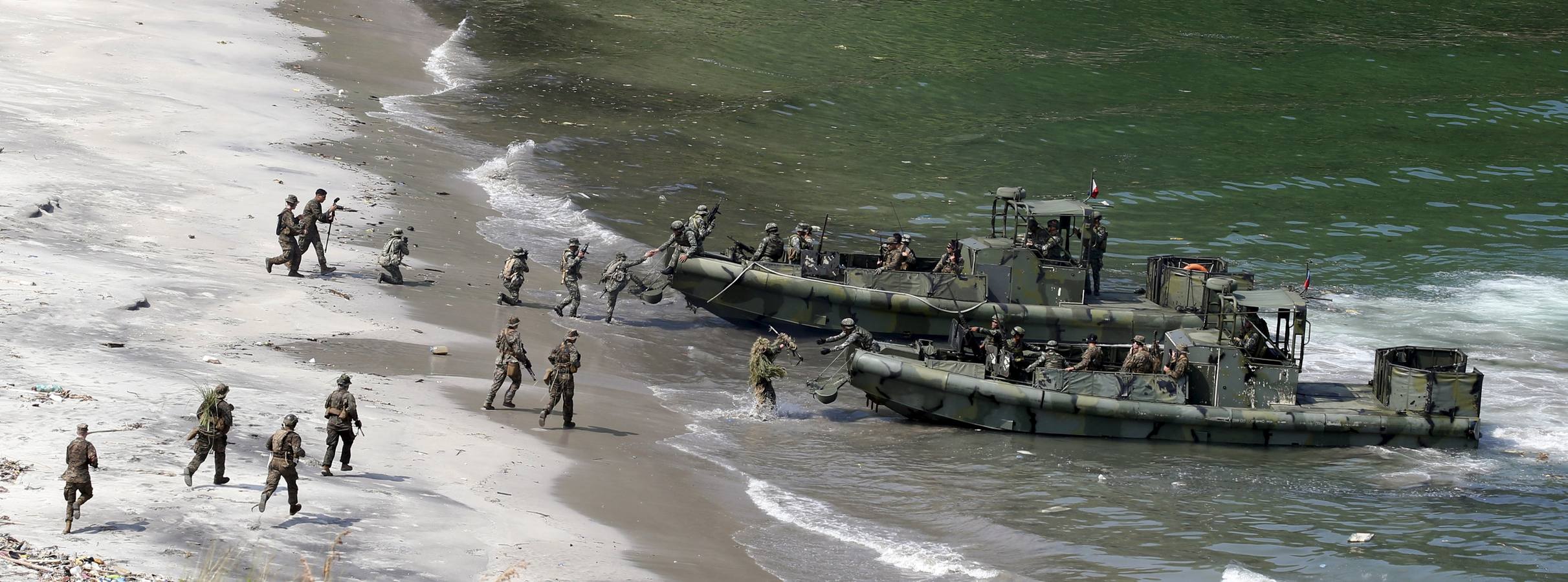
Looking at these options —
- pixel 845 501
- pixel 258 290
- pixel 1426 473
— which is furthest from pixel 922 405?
pixel 258 290

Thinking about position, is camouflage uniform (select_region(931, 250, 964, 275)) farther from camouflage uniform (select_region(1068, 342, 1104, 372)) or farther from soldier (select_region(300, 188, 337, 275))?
soldier (select_region(300, 188, 337, 275))

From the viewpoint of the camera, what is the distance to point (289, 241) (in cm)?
2323

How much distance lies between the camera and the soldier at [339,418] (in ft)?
49.4

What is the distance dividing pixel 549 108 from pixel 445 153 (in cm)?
680

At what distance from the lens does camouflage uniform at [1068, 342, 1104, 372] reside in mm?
21094

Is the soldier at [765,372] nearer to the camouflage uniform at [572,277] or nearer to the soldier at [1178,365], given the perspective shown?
the camouflage uniform at [572,277]

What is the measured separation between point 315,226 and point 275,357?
4.90 metres

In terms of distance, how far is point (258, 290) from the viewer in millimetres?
22125

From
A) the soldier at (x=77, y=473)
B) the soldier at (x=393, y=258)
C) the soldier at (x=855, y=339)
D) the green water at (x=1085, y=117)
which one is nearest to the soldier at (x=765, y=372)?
the soldier at (x=855, y=339)

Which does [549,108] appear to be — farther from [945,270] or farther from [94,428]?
[94,428]

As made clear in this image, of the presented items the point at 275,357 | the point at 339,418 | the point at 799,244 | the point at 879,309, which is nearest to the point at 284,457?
the point at 339,418

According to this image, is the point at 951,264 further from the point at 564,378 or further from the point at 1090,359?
the point at 564,378

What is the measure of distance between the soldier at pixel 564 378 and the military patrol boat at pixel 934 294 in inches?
260

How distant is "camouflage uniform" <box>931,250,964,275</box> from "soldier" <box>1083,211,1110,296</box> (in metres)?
2.12
